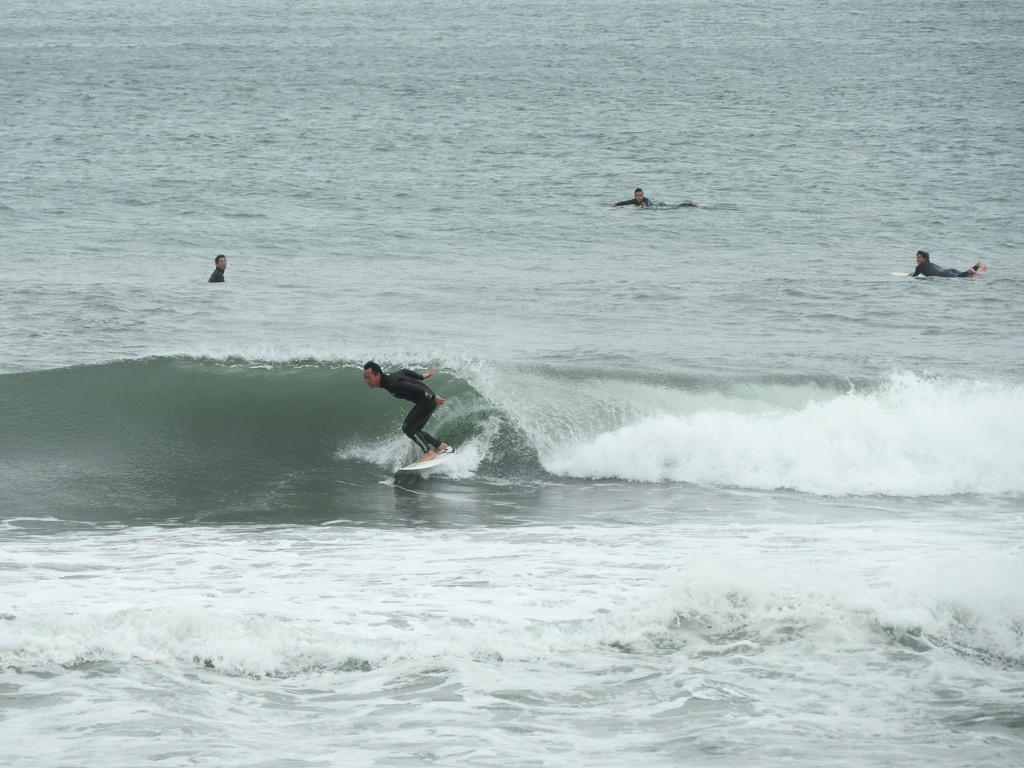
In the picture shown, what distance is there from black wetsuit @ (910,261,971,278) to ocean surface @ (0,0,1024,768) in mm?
390

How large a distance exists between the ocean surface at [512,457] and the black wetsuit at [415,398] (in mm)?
455

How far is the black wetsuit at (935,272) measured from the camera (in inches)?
914

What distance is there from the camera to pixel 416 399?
12898 millimetres

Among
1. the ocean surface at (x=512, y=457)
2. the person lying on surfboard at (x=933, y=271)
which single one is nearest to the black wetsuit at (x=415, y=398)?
the ocean surface at (x=512, y=457)

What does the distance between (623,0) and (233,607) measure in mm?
67878

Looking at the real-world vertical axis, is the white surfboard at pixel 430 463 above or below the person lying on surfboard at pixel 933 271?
below

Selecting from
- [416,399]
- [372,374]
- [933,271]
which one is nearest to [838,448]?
[416,399]

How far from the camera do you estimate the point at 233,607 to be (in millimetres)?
8172

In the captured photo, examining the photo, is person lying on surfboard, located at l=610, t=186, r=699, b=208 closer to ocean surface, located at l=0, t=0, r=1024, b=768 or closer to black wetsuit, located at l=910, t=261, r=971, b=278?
ocean surface, located at l=0, t=0, r=1024, b=768

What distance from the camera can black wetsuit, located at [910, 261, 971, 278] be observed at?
76.1 feet

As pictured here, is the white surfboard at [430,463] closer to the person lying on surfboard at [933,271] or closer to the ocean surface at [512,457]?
the ocean surface at [512,457]

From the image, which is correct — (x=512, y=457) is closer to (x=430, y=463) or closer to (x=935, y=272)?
(x=430, y=463)

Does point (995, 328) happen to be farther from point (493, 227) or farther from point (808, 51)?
point (808, 51)

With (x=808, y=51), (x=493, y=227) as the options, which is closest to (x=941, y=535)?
(x=493, y=227)
